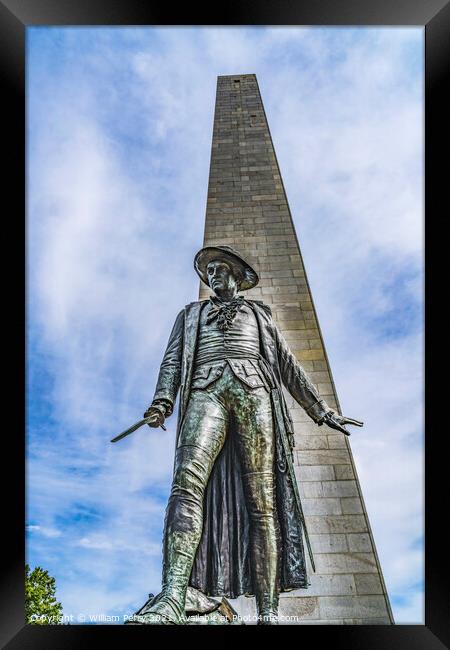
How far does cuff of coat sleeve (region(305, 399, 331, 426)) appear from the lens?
24.6 feet

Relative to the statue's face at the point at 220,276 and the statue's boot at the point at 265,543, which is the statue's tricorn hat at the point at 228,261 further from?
the statue's boot at the point at 265,543

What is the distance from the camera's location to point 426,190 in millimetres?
7617

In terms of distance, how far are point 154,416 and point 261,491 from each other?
1476mm

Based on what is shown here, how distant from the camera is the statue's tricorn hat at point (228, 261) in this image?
827cm

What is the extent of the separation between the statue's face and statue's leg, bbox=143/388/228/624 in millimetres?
1603

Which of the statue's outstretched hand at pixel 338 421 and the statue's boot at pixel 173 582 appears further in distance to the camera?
the statue's outstretched hand at pixel 338 421

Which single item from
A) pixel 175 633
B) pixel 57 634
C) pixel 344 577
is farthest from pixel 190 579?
pixel 344 577

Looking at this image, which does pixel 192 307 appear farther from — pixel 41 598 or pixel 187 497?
pixel 41 598

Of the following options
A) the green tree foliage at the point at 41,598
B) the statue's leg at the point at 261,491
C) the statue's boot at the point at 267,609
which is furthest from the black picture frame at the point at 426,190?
the green tree foliage at the point at 41,598

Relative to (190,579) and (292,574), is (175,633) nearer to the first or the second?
(190,579)

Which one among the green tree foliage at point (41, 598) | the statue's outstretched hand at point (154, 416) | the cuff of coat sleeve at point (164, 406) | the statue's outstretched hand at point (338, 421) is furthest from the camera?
the green tree foliage at point (41, 598)

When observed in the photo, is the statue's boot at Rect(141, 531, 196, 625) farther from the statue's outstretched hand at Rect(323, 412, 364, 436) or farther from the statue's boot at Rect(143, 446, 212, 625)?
the statue's outstretched hand at Rect(323, 412, 364, 436)

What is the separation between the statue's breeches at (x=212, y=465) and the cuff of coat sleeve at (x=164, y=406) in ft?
0.72

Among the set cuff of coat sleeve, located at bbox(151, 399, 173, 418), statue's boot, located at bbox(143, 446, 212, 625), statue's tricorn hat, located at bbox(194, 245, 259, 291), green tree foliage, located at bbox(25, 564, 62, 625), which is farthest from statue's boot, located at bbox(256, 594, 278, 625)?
green tree foliage, located at bbox(25, 564, 62, 625)
